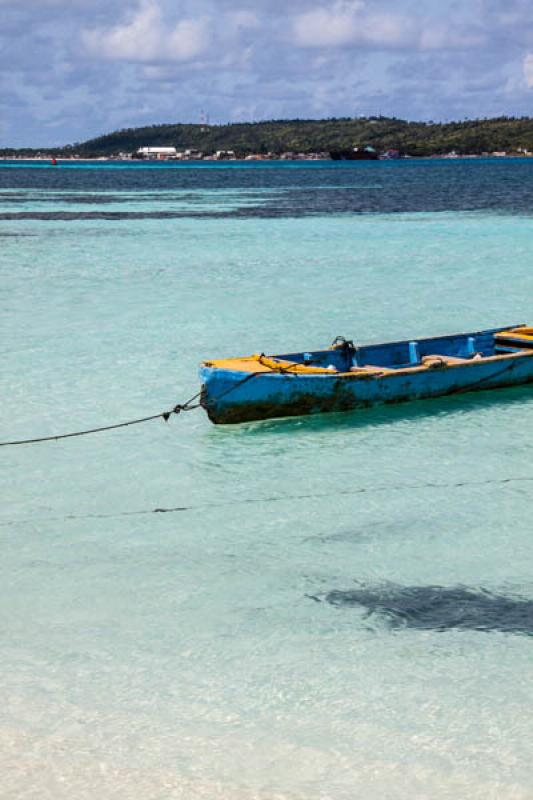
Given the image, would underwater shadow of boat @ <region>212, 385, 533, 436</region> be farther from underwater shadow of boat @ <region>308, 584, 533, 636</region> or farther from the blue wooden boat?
underwater shadow of boat @ <region>308, 584, 533, 636</region>

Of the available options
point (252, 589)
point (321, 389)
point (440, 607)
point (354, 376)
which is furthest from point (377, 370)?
point (440, 607)

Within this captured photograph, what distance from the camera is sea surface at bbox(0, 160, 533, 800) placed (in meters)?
6.53

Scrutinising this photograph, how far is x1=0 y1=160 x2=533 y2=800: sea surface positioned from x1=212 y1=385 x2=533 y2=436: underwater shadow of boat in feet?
0.14

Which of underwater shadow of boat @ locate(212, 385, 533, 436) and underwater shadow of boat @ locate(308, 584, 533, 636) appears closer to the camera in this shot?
underwater shadow of boat @ locate(308, 584, 533, 636)

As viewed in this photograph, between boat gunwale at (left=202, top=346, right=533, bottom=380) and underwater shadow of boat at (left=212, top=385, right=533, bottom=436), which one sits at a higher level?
boat gunwale at (left=202, top=346, right=533, bottom=380)

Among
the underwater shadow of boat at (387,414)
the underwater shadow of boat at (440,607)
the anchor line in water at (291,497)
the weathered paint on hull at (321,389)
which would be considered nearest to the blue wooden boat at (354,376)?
the weathered paint on hull at (321,389)

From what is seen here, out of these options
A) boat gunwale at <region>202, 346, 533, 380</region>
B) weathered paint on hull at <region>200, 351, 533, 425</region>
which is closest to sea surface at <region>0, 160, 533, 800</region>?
weathered paint on hull at <region>200, 351, 533, 425</region>

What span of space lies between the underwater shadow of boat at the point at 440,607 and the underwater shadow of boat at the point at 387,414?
4.90 meters

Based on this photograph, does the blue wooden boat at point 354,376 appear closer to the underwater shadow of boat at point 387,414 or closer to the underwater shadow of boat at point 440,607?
the underwater shadow of boat at point 387,414

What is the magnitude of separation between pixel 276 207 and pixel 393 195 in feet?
62.3

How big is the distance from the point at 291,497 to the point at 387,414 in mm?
3362

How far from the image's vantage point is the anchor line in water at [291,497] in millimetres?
10672

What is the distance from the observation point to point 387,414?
46.9 ft

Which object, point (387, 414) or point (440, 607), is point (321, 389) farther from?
point (440, 607)
